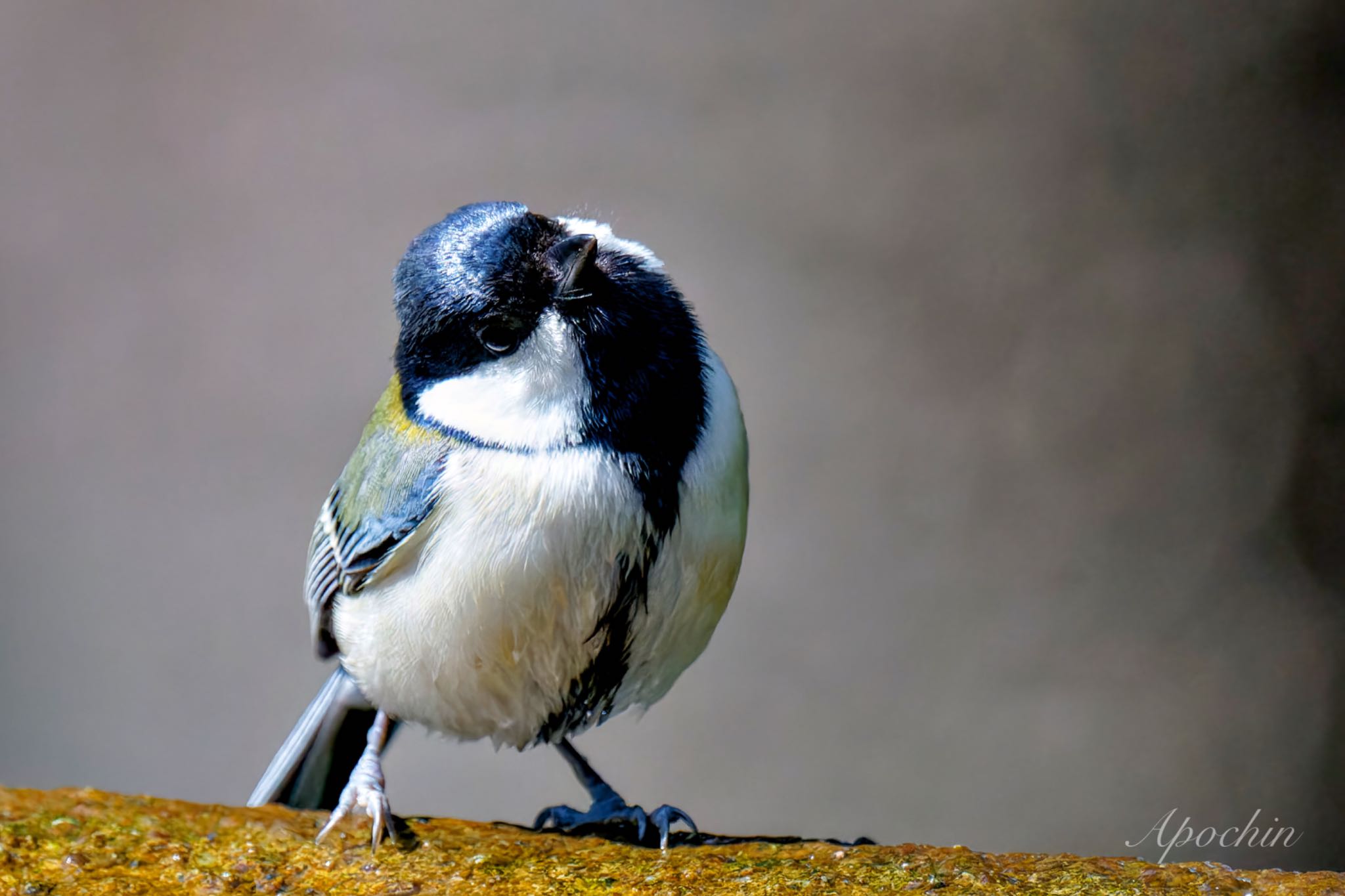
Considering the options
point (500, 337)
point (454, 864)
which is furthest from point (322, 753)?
point (500, 337)

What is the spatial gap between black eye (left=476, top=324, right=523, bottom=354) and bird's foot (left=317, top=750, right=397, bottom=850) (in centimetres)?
59

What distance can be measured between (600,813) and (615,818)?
83 mm

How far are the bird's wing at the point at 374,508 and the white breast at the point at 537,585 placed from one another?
0.10 feet

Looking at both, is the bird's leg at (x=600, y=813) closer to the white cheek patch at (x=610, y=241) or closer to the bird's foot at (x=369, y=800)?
the bird's foot at (x=369, y=800)

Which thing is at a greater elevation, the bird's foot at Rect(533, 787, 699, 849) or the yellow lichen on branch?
the bird's foot at Rect(533, 787, 699, 849)

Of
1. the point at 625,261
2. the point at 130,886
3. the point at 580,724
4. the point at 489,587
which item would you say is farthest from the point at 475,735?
the point at 625,261

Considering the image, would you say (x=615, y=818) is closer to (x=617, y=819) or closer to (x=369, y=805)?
(x=617, y=819)

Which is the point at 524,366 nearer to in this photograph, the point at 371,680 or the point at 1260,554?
the point at 371,680

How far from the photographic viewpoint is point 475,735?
1756mm

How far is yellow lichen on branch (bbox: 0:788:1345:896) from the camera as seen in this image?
4.38 feet

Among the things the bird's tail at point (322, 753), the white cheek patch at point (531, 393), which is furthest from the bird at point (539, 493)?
the bird's tail at point (322, 753)
